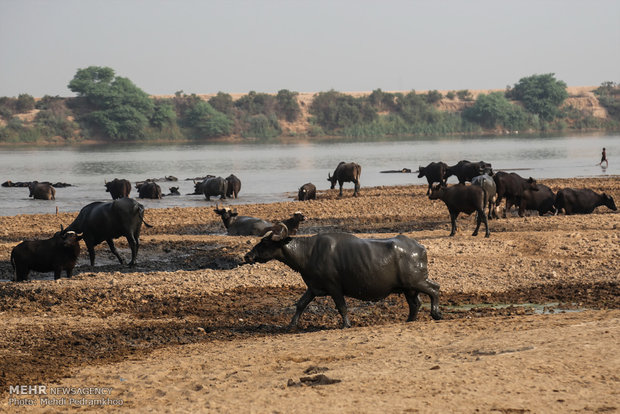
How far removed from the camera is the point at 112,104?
112 m

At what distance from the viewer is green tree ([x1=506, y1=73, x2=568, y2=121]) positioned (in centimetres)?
13275

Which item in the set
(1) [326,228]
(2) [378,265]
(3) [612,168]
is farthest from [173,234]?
(3) [612,168]

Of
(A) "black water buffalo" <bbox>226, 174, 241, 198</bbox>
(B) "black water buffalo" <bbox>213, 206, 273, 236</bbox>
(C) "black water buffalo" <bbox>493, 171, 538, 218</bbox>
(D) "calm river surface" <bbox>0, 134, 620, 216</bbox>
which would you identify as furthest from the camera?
(D) "calm river surface" <bbox>0, 134, 620, 216</bbox>

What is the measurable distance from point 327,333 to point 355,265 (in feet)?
2.94

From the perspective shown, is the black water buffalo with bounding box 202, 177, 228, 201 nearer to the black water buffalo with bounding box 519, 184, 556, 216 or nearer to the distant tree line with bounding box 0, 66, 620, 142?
the black water buffalo with bounding box 519, 184, 556, 216

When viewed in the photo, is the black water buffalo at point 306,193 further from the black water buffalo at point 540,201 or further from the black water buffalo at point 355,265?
the black water buffalo at point 355,265

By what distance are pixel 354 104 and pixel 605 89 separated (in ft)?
184

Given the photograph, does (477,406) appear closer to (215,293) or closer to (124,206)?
(215,293)

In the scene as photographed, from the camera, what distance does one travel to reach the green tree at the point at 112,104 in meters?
109

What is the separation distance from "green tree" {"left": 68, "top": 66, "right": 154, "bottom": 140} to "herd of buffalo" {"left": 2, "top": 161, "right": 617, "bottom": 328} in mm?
91954

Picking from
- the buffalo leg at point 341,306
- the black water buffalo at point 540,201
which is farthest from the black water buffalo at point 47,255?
the black water buffalo at point 540,201

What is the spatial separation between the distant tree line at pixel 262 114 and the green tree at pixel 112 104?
0.14 m

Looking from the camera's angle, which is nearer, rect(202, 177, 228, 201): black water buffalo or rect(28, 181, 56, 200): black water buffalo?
rect(202, 177, 228, 201): black water buffalo

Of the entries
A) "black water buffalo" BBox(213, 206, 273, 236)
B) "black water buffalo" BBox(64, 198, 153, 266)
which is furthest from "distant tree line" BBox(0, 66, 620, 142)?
"black water buffalo" BBox(64, 198, 153, 266)
